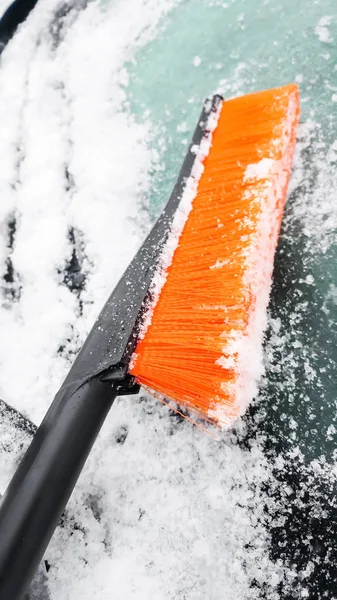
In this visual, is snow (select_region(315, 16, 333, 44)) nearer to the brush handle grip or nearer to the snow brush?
the snow brush

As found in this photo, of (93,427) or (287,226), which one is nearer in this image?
(93,427)

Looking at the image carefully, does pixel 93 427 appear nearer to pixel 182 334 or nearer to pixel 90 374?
pixel 90 374

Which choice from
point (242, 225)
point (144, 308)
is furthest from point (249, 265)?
point (144, 308)

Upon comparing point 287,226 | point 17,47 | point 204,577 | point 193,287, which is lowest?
point 204,577

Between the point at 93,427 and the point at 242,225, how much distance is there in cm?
45

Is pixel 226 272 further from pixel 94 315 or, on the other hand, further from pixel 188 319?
pixel 94 315

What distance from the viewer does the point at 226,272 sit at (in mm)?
829

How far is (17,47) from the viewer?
1.42 metres

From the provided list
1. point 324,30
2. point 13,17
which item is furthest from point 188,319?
point 13,17

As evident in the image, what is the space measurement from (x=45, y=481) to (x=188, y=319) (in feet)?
1.11

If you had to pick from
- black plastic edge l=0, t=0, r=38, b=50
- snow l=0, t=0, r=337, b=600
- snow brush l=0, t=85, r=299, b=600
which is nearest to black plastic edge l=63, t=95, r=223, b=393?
snow brush l=0, t=85, r=299, b=600

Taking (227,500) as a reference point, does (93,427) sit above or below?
above

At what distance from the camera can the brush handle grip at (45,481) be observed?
0.62 metres

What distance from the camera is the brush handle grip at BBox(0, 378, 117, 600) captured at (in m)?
0.62
